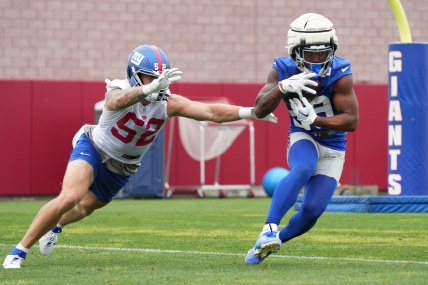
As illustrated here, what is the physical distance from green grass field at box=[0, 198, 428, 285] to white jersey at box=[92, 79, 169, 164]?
832mm

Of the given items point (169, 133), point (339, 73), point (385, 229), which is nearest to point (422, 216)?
point (385, 229)

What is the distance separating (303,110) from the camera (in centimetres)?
762

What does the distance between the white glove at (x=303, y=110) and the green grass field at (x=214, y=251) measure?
1.01m

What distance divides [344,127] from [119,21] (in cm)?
1450

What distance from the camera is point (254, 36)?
899 inches

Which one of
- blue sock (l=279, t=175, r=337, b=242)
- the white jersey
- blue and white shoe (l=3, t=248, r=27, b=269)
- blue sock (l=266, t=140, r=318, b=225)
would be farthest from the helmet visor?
blue and white shoe (l=3, t=248, r=27, b=269)

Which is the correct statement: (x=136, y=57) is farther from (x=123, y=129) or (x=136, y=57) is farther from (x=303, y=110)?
(x=303, y=110)

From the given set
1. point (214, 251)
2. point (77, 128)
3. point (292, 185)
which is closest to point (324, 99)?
point (292, 185)

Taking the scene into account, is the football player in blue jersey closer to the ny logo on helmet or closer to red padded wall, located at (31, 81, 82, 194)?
the ny logo on helmet

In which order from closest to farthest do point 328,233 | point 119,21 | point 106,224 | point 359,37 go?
1. point 328,233
2. point 106,224
3. point 119,21
4. point 359,37

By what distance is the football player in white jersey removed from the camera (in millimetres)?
7605

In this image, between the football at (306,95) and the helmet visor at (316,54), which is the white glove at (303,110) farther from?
the helmet visor at (316,54)

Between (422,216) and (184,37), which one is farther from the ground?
(184,37)

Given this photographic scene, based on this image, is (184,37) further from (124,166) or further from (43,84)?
(124,166)
